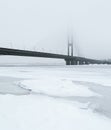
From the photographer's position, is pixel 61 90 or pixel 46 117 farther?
pixel 61 90

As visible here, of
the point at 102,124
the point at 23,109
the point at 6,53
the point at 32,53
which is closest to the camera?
the point at 102,124

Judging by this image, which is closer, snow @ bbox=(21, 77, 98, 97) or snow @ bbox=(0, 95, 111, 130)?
snow @ bbox=(0, 95, 111, 130)

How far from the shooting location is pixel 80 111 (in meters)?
7.21

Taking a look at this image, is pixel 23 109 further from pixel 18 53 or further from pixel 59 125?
pixel 18 53

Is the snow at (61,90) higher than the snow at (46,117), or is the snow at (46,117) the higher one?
the snow at (46,117)

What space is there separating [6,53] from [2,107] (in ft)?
158

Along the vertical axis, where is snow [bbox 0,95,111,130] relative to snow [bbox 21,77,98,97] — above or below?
above

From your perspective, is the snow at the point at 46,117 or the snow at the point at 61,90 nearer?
the snow at the point at 46,117

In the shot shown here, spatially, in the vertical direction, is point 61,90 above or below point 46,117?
below

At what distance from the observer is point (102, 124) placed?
606cm

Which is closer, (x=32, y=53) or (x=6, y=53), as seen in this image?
(x=6, y=53)

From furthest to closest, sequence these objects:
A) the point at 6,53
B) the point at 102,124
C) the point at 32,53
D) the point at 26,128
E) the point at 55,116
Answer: the point at 32,53 → the point at 6,53 → the point at 55,116 → the point at 102,124 → the point at 26,128

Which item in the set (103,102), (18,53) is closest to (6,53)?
(18,53)

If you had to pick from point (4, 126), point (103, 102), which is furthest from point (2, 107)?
point (103, 102)
